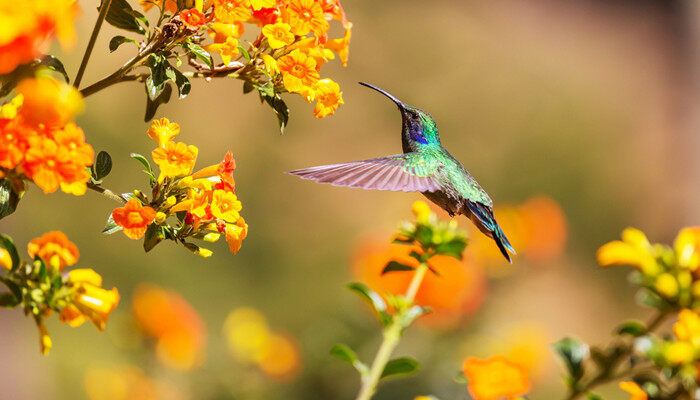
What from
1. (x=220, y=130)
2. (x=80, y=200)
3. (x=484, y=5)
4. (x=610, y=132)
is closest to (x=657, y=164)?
(x=610, y=132)

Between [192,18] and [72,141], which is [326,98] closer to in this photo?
[192,18]

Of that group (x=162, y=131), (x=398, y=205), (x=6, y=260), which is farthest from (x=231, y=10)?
(x=398, y=205)

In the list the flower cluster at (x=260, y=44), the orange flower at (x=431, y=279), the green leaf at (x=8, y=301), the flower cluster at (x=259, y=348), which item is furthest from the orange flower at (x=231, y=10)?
the flower cluster at (x=259, y=348)

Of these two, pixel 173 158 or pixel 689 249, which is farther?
pixel 689 249

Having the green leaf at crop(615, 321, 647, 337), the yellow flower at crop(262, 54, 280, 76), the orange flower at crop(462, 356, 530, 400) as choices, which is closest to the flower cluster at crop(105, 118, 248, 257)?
the yellow flower at crop(262, 54, 280, 76)

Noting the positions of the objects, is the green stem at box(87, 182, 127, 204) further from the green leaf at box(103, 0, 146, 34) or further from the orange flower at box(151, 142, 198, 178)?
the green leaf at box(103, 0, 146, 34)

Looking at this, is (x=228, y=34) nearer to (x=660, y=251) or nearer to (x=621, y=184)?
(x=660, y=251)
